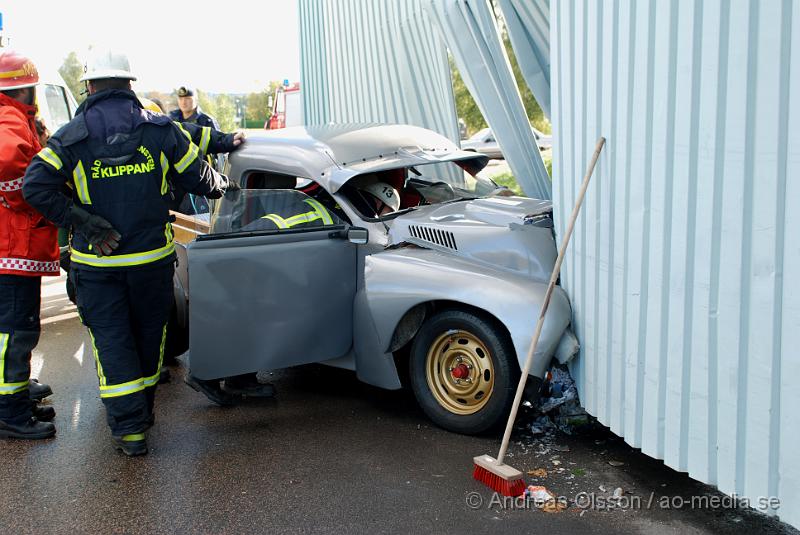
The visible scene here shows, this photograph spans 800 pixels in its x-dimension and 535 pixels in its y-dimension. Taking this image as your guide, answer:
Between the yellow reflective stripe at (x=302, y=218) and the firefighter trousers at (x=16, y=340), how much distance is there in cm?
150

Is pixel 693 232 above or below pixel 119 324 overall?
above

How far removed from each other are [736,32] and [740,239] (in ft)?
2.43

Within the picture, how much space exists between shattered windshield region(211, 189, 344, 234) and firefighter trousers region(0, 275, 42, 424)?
118 centimetres

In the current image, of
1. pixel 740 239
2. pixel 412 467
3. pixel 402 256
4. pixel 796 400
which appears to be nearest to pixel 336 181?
pixel 402 256

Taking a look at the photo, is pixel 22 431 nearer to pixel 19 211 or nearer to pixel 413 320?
pixel 19 211

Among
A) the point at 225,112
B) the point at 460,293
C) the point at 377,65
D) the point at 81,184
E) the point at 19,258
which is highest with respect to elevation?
the point at 225,112

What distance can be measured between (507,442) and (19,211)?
2.94 meters

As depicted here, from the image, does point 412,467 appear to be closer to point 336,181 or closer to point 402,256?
point 402,256

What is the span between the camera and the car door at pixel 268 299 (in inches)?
183

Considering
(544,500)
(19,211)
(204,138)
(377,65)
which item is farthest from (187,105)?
(544,500)

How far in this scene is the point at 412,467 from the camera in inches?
169

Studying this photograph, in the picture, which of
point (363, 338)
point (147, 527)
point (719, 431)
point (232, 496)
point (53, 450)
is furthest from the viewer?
point (363, 338)

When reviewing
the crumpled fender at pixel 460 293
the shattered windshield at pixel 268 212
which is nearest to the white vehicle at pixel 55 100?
the shattered windshield at pixel 268 212

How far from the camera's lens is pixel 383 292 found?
Answer: 190 inches
